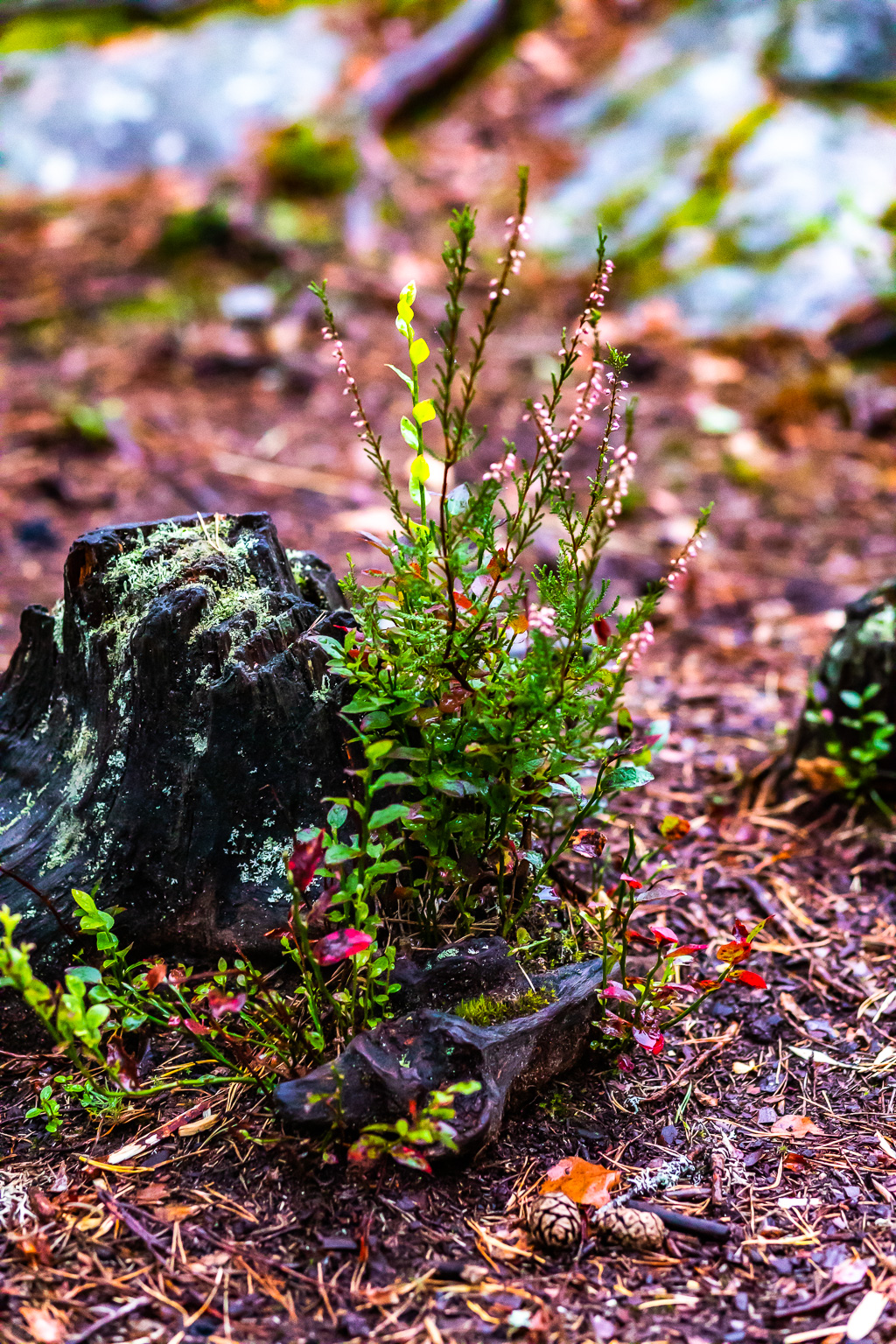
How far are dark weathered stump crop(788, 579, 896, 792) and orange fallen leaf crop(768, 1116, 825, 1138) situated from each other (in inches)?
50.3

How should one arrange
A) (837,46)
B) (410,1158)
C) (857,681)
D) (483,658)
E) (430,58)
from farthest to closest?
(430,58) → (837,46) → (857,681) → (483,658) → (410,1158)

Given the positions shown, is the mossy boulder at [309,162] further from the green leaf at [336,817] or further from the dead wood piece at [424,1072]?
the dead wood piece at [424,1072]

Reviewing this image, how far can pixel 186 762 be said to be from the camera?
2254 mm

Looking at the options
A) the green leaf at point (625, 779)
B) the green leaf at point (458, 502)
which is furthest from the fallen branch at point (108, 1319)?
the green leaf at point (458, 502)

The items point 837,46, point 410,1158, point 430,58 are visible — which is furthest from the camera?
point 430,58

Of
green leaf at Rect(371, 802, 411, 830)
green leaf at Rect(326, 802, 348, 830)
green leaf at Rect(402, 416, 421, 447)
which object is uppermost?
green leaf at Rect(402, 416, 421, 447)

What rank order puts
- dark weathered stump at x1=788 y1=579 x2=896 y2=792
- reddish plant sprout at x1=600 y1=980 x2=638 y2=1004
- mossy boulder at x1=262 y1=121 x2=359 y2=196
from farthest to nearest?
mossy boulder at x1=262 y1=121 x2=359 y2=196 → dark weathered stump at x1=788 y1=579 x2=896 y2=792 → reddish plant sprout at x1=600 y1=980 x2=638 y2=1004

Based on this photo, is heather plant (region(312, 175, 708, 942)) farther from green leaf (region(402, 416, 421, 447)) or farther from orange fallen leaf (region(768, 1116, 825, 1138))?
orange fallen leaf (region(768, 1116, 825, 1138))

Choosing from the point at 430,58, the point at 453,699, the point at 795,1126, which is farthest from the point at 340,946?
the point at 430,58

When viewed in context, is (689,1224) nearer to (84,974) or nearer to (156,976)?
(156,976)

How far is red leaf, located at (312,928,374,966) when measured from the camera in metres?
1.79

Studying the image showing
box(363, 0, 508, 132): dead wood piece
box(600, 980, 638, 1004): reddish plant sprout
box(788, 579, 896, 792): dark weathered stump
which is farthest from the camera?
box(363, 0, 508, 132): dead wood piece

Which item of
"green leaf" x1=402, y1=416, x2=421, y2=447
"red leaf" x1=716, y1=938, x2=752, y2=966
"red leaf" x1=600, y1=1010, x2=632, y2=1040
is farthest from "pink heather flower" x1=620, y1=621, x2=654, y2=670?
"red leaf" x1=600, y1=1010, x2=632, y2=1040

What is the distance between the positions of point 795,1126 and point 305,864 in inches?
50.0
